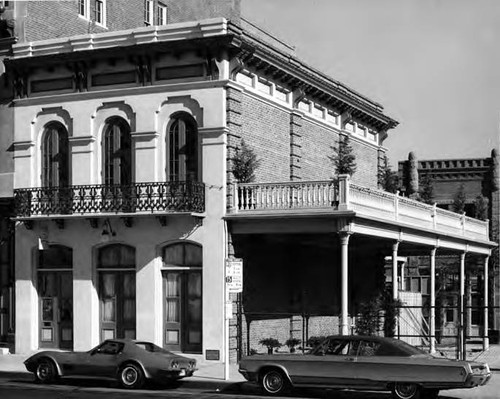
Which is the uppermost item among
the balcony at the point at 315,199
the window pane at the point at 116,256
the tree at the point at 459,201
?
the tree at the point at 459,201

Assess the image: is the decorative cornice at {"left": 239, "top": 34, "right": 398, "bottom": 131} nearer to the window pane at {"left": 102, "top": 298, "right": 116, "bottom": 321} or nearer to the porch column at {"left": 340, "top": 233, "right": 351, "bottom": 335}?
the porch column at {"left": 340, "top": 233, "right": 351, "bottom": 335}

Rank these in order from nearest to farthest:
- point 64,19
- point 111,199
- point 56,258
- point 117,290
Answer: point 111,199 < point 117,290 < point 56,258 < point 64,19

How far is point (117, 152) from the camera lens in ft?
101

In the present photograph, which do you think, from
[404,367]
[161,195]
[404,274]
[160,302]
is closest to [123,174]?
[161,195]

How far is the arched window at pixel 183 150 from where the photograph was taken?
98.0ft

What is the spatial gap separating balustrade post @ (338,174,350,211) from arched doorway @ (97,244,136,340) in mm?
6812

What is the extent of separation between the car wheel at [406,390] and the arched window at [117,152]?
1245cm

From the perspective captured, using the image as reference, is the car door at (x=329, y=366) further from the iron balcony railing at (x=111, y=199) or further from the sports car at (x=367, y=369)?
the iron balcony railing at (x=111, y=199)

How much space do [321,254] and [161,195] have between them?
851 cm

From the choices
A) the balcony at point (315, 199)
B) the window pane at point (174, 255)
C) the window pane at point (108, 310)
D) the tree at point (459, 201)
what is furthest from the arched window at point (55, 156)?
the tree at point (459, 201)

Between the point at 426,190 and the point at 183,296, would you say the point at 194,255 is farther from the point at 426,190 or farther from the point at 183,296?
the point at 426,190

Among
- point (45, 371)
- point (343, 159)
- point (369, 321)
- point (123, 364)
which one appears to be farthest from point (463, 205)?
point (45, 371)

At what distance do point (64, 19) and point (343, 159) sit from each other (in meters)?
11.0

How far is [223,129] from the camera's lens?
29125 millimetres
